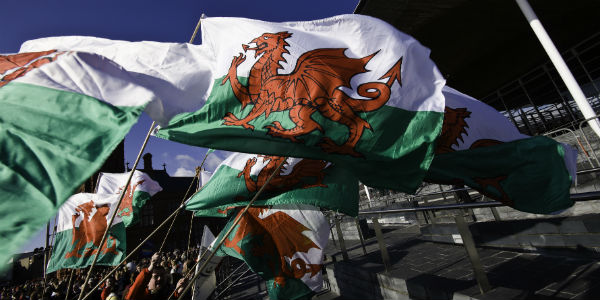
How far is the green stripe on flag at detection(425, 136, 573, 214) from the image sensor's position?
2.71 meters

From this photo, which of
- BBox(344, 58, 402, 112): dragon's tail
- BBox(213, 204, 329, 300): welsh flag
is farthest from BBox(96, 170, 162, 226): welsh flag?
BBox(344, 58, 402, 112): dragon's tail

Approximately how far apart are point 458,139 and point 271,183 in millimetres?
2532

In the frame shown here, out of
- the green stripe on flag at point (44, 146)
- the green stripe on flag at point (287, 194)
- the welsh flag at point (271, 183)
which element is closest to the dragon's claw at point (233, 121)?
the green stripe on flag at point (44, 146)

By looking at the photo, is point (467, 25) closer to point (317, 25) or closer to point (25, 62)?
point (317, 25)

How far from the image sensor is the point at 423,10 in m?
8.77

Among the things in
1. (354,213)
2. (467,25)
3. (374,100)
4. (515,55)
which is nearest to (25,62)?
(374,100)

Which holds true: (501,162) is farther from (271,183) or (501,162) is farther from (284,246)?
(284,246)

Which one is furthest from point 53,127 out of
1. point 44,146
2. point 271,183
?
point 271,183

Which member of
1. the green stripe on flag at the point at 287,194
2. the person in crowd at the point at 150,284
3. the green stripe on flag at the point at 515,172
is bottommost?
the person in crowd at the point at 150,284

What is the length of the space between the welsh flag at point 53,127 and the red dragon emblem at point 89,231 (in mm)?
6146

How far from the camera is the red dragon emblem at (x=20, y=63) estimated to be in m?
1.87

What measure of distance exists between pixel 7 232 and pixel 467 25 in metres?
12.8

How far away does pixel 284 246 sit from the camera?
15.4 feet

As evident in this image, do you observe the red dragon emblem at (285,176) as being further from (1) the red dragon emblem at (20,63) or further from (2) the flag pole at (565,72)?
(2) the flag pole at (565,72)
